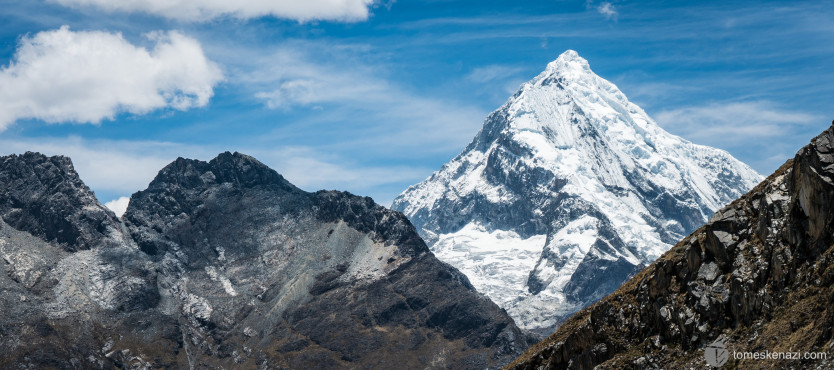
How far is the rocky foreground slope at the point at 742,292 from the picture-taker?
83.1 m

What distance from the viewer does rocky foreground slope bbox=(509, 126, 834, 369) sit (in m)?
83.1

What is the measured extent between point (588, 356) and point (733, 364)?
799 inches

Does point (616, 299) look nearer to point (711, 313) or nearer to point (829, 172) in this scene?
point (711, 313)

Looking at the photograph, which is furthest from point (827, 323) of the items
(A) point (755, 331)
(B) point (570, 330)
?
(B) point (570, 330)

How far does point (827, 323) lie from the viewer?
7706cm

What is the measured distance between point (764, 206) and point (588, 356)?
26.0 metres

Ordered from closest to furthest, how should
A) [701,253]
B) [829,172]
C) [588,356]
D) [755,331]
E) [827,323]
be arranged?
1. [827,323]
2. [829,172]
3. [755,331]
4. [701,253]
5. [588,356]

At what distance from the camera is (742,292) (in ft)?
297

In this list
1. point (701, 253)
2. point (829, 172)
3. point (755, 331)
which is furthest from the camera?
point (701, 253)

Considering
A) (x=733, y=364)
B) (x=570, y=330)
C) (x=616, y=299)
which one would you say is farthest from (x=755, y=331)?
(x=570, y=330)

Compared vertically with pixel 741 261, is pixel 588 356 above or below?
below

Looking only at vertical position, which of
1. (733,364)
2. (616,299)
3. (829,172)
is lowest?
(733,364)

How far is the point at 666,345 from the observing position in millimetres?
97938

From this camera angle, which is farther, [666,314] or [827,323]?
[666,314]
